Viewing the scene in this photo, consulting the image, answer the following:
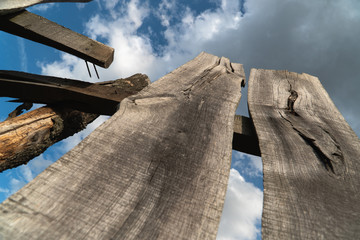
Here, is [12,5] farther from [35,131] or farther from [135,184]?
[135,184]

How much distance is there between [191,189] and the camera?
34.3 inches

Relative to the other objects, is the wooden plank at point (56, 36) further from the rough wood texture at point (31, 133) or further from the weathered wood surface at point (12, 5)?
the rough wood texture at point (31, 133)

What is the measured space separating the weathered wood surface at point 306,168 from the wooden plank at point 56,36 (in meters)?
1.27

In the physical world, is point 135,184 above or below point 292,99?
below

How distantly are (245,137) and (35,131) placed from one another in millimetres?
1625

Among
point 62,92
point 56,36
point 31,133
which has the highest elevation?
point 56,36

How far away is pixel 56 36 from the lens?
199 centimetres

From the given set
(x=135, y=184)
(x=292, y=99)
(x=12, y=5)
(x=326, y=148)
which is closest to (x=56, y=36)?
(x=12, y=5)

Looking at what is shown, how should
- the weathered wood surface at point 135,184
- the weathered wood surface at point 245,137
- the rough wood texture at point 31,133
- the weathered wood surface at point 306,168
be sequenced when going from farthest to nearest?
the rough wood texture at point 31,133, the weathered wood surface at point 245,137, the weathered wood surface at point 306,168, the weathered wood surface at point 135,184

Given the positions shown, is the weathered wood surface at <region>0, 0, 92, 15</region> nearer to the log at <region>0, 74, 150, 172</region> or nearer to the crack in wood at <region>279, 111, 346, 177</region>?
the log at <region>0, 74, 150, 172</region>

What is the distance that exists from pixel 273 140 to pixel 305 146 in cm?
20

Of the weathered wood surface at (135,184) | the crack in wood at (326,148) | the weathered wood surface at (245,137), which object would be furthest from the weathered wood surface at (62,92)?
the crack in wood at (326,148)

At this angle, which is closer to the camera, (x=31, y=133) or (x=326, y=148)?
(x=326, y=148)

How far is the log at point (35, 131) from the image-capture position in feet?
5.76
